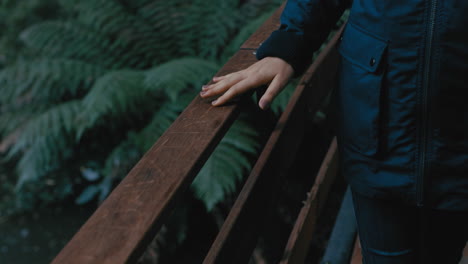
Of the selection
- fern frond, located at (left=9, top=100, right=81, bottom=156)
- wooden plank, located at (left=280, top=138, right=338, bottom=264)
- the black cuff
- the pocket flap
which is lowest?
fern frond, located at (left=9, top=100, right=81, bottom=156)

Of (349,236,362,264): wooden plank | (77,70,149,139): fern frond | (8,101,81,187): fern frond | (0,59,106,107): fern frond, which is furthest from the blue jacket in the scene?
(0,59,106,107): fern frond

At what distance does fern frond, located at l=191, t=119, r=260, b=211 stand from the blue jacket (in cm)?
115

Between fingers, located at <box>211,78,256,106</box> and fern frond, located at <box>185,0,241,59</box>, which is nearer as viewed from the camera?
fingers, located at <box>211,78,256,106</box>

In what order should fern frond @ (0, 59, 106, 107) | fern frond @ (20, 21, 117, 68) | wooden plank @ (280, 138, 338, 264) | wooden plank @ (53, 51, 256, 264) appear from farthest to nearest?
fern frond @ (20, 21, 117, 68) → fern frond @ (0, 59, 106, 107) → wooden plank @ (280, 138, 338, 264) → wooden plank @ (53, 51, 256, 264)

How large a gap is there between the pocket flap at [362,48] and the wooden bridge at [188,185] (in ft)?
0.76

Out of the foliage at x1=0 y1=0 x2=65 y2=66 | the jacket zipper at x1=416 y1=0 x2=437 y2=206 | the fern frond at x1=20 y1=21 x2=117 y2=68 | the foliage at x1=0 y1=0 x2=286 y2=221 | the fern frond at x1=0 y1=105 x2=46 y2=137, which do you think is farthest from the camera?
the foliage at x1=0 y1=0 x2=65 y2=66

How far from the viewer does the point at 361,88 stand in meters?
0.79

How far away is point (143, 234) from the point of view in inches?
21.1

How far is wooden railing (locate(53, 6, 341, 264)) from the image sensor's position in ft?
1.75

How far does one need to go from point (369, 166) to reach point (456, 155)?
0.15m

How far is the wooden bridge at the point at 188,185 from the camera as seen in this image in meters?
0.53

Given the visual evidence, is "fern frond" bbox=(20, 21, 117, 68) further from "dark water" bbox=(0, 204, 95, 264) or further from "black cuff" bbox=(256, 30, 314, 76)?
"black cuff" bbox=(256, 30, 314, 76)

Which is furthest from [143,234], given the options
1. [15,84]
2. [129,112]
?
[15,84]

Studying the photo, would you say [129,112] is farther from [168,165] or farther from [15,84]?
[168,165]
